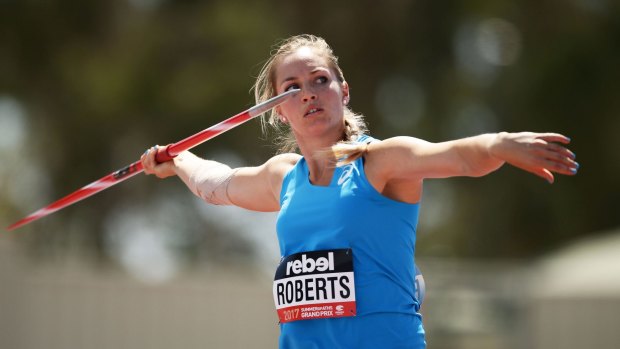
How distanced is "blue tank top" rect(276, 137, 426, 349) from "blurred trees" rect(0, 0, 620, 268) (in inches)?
549

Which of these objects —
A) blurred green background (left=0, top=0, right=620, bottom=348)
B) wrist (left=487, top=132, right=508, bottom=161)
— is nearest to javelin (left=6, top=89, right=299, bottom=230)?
wrist (left=487, top=132, right=508, bottom=161)

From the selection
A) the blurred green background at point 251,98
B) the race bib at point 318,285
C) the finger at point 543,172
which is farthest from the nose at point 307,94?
the blurred green background at point 251,98

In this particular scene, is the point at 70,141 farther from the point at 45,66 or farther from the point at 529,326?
the point at 529,326

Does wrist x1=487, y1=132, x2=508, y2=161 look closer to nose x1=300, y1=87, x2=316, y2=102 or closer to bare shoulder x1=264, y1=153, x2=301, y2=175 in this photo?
nose x1=300, y1=87, x2=316, y2=102

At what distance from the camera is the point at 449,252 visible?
69.9 ft

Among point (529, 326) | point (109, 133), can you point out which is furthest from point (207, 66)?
point (529, 326)

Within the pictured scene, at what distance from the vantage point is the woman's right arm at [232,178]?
13.9 feet

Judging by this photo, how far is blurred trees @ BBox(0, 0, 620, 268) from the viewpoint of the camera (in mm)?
17922

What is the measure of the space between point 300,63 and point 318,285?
0.92m

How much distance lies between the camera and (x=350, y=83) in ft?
58.1

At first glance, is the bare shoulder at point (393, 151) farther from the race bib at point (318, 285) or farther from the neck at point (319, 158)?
the race bib at point (318, 285)

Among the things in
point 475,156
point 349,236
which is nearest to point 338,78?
point 349,236

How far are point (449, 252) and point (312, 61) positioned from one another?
57.8 ft

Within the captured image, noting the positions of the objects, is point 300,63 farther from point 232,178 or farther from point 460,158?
point 460,158
